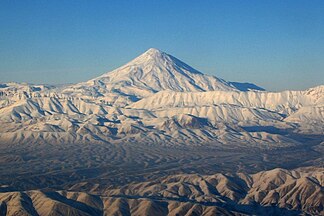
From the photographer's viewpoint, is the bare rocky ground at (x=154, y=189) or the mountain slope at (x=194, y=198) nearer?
the mountain slope at (x=194, y=198)

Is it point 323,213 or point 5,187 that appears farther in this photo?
point 5,187

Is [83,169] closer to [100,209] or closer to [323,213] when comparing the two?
[100,209]

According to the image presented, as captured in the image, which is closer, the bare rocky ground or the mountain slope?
the mountain slope

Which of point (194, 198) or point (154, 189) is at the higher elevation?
point (194, 198)

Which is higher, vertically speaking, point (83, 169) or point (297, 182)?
point (297, 182)

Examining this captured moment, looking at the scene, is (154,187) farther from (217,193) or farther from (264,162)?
(264,162)

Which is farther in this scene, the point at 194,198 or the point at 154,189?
the point at 154,189

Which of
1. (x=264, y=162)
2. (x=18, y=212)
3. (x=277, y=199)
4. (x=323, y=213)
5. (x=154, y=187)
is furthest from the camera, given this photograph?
(x=264, y=162)

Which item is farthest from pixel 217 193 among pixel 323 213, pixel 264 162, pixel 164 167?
pixel 264 162

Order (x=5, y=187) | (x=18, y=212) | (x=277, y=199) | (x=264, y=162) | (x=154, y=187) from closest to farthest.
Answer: (x=18, y=212), (x=277, y=199), (x=154, y=187), (x=5, y=187), (x=264, y=162)
